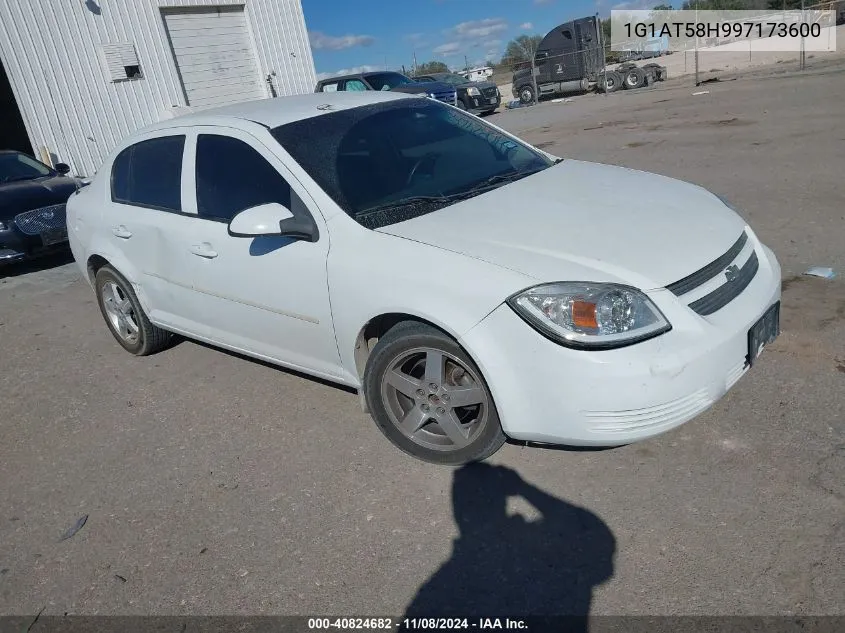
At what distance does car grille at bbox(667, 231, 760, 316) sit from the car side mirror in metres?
1.69

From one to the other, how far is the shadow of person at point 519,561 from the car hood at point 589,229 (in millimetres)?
983

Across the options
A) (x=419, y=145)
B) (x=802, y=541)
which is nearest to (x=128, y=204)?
(x=419, y=145)

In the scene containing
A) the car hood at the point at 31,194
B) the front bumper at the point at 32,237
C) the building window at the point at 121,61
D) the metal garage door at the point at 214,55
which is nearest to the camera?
the front bumper at the point at 32,237

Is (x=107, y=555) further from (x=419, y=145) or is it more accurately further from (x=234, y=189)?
(x=419, y=145)

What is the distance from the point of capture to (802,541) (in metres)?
2.43

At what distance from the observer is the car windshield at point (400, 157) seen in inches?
133

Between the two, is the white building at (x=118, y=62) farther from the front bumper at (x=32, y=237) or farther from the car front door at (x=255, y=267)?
the car front door at (x=255, y=267)

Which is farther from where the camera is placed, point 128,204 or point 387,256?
point 128,204

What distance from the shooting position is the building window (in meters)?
13.5

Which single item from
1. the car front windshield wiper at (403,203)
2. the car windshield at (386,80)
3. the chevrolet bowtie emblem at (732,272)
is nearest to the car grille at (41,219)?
the car front windshield wiper at (403,203)

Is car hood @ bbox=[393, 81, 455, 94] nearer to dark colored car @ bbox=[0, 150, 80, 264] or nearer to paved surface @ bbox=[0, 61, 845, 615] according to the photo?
dark colored car @ bbox=[0, 150, 80, 264]

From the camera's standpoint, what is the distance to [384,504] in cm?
298

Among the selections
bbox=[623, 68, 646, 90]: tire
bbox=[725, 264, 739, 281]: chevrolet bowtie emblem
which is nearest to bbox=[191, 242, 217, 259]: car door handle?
bbox=[725, 264, 739, 281]: chevrolet bowtie emblem

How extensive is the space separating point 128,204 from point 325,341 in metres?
2.09
